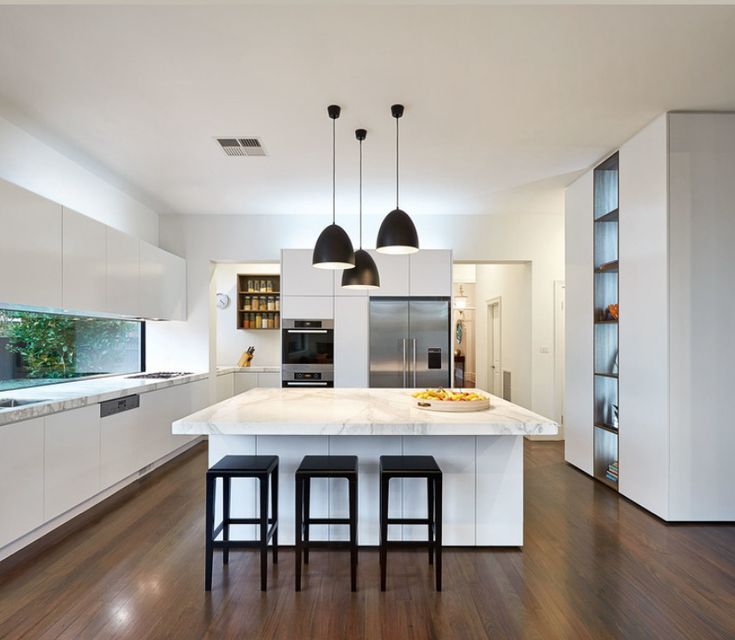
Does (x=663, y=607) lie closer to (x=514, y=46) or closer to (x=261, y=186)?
(x=514, y=46)

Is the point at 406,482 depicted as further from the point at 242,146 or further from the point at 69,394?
the point at 242,146

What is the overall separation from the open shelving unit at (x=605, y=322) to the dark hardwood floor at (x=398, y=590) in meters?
0.94

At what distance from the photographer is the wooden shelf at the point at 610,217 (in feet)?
12.8

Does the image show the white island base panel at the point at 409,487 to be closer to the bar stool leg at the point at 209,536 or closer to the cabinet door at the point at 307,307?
the bar stool leg at the point at 209,536

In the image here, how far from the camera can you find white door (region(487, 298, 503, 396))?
287 inches

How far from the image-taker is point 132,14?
2.15 metres

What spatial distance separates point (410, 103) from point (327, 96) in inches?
20.6

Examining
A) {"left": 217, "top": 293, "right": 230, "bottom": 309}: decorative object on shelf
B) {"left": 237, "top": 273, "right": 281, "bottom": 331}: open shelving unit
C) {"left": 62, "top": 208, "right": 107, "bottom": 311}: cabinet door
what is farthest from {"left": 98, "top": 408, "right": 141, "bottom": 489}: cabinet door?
{"left": 217, "top": 293, "right": 230, "bottom": 309}: decorative object on shelf

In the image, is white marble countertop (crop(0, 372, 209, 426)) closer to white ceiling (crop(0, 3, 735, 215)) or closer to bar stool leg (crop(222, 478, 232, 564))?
bar stool leg (crop(222, 478, 232, 564))

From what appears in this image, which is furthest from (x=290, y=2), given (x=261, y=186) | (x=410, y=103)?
(x=261, y=186)

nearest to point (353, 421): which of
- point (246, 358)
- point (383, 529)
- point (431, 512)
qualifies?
point (383, 529)

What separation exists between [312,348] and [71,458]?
263 centimetres

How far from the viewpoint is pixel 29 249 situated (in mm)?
2898

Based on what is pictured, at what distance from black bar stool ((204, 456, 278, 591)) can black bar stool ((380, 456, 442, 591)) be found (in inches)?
23.0
